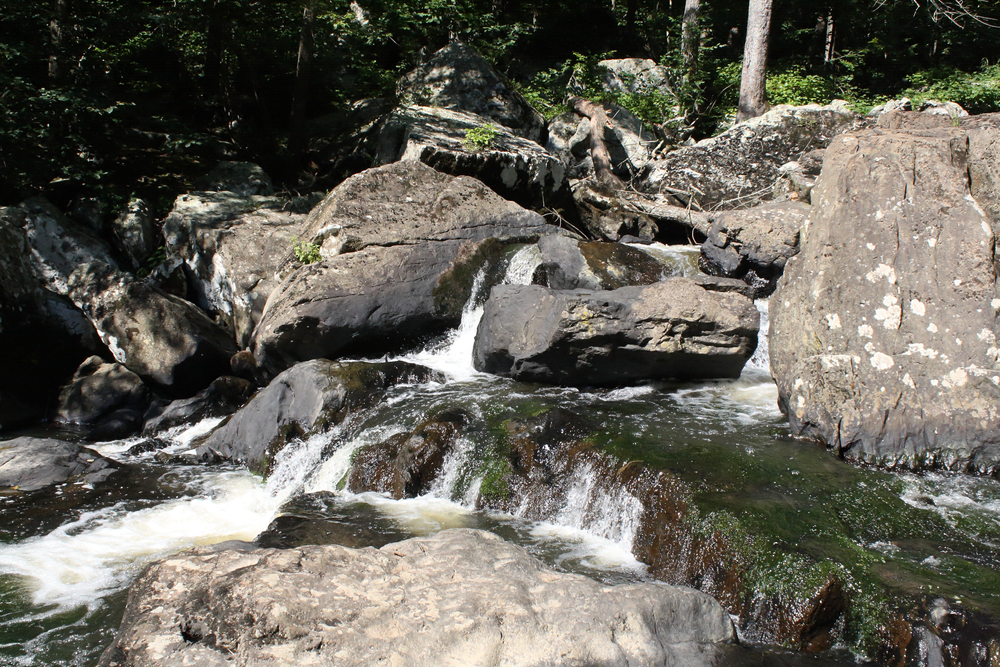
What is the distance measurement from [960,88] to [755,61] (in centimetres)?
430

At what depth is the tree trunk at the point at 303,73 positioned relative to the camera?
42.0 ft

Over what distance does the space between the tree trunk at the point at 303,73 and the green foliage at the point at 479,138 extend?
3421 mm

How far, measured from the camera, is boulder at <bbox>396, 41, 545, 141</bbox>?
1456cm

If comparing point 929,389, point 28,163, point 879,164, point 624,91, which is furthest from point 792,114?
point 28,163

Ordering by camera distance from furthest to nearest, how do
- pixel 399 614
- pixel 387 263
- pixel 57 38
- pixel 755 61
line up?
pixel 755 61 < pixel 57 38 < pixel 387 263 < pixel 399 614

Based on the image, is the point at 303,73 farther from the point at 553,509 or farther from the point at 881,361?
the point at 881,361

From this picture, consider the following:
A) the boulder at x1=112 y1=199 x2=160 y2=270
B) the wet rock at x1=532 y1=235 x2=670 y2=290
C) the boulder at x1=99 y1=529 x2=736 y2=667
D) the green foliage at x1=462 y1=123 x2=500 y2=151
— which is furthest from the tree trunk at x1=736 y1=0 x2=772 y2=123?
the boulder at x1=99 y1=529 x2=736 y2=667

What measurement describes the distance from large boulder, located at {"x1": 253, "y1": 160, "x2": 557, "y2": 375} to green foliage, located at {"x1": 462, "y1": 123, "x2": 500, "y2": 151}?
1.18m

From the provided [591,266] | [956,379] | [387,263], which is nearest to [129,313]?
[387,263]

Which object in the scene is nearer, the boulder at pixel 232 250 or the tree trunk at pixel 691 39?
the boulder at pixel 232 250

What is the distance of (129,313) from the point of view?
378 inches

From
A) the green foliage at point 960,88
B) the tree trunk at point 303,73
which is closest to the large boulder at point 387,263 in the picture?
the tree trunk at point 303,73

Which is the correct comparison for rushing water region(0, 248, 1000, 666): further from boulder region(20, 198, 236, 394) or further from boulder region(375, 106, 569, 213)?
boulder region(375, 106, 569, 213)

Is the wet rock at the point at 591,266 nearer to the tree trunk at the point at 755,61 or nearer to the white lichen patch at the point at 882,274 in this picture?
the white lichen patch at the point at 882,274
